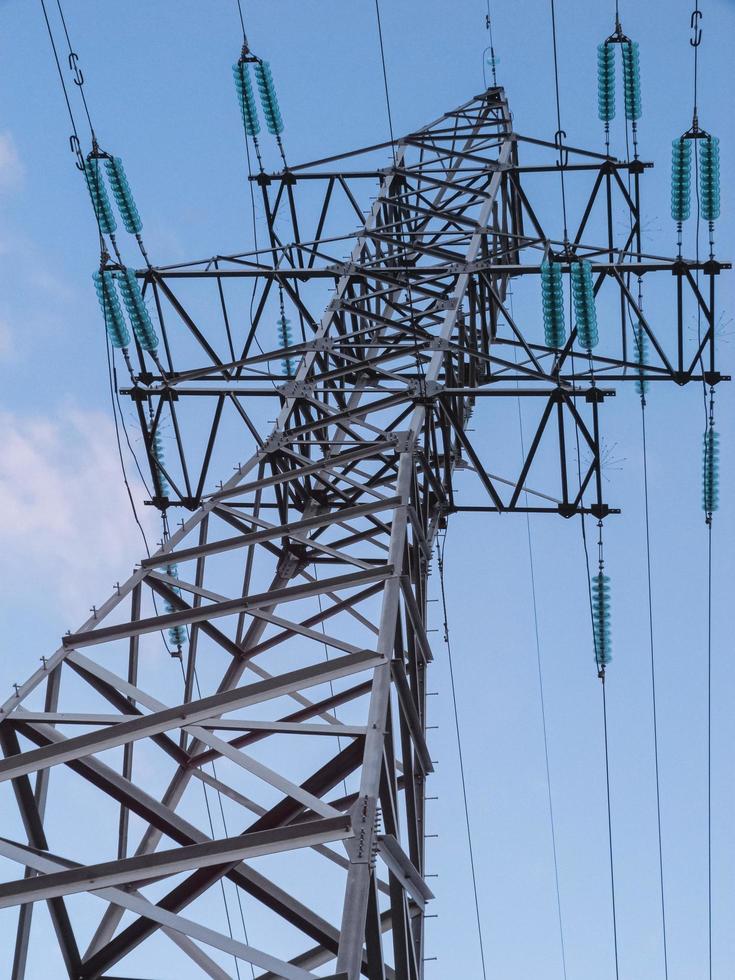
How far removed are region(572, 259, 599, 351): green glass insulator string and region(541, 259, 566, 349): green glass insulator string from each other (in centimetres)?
20

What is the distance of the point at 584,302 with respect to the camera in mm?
17859

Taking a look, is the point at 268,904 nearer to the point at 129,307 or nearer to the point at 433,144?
the point at 129,307

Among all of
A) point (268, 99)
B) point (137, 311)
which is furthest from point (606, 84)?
point (137, 311)

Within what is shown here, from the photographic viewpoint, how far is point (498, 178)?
21578 mm

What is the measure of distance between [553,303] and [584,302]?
40cm

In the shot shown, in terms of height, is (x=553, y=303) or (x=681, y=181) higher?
(x=681, y=181)

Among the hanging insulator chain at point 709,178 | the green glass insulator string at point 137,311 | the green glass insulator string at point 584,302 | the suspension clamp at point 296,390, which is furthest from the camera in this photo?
the hanging insulator chain at point 709,178

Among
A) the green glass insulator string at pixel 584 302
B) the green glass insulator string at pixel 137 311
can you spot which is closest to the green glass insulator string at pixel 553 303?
the green glass insulator string at pixel 584 302

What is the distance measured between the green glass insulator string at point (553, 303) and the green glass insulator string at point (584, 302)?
0.20 metres

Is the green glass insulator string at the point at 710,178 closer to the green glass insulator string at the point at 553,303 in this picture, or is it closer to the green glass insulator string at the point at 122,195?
the green glass insulator string at the point at 553,303

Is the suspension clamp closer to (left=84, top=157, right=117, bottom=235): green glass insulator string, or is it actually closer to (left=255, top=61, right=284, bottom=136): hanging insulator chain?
(left=84, top=157, right=117, bottom=235): green glass insulator string

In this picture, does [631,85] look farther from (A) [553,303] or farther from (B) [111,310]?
(B) [111,310]

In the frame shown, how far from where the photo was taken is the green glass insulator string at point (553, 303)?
17859mm

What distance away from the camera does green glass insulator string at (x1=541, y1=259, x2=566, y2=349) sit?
1786cm
